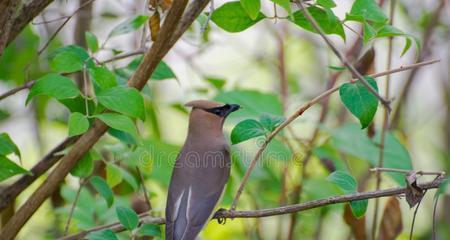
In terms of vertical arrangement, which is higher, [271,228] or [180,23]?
[180,23]

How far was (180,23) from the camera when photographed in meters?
1.60

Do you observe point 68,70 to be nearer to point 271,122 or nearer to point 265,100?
point 271,122

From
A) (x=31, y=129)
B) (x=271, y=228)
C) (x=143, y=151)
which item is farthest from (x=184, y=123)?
(x=143, y=151)

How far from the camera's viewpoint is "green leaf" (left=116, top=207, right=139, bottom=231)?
1.54m

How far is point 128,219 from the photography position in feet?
5.06

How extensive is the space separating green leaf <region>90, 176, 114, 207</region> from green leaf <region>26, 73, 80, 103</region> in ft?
1.12

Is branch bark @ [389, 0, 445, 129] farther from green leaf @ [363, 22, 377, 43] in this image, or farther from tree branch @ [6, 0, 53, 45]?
tree branch @ [6, 0, 53, 45]

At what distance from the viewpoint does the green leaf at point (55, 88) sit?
4.79 feet

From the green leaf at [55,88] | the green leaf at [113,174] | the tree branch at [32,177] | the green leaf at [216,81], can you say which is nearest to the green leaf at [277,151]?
the green leaf at [216,81]

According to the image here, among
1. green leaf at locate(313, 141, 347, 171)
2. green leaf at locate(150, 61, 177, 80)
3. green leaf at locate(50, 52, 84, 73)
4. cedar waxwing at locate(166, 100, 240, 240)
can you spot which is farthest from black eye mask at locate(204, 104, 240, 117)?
green leaf at locate(50, 52, 84, 73)

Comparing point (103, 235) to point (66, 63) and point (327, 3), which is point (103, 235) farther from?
point (327, 3)

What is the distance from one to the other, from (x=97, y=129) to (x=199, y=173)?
0.58 m

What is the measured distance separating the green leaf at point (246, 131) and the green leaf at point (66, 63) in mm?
346

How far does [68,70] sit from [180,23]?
253 millimetres
